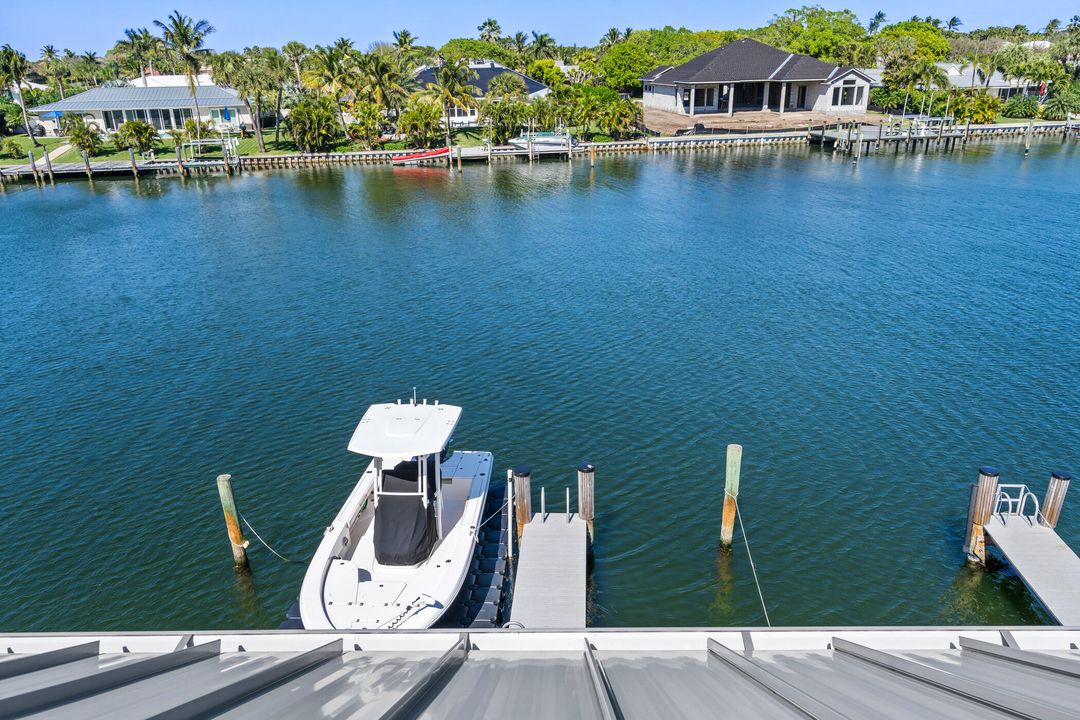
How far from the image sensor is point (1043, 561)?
57.5 ft

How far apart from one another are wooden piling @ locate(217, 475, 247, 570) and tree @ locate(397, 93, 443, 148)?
258ft

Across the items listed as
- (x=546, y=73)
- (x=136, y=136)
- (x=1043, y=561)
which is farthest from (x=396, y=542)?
(x=546, y=73)

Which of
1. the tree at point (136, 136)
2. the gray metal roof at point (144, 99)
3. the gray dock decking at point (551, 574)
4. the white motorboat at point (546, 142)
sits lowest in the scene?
the gray dock decking at point (551, 574)

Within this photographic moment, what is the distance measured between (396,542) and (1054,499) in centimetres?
1678

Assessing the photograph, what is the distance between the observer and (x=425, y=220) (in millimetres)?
61125

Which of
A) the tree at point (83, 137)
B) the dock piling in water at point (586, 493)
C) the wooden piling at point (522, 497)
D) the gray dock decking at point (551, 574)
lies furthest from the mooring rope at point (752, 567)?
the tree at point (83, 137)

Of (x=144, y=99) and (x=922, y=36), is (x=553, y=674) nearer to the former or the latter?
(x=144, y=99)

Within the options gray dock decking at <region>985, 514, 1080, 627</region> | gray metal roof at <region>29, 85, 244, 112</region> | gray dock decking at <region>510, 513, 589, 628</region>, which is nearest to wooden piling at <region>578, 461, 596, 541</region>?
gray dock decking at <region>510, 513, 589, 628</region>

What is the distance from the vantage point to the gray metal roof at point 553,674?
8.10m

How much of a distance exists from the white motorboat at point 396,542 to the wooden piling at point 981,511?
1299 centimetres

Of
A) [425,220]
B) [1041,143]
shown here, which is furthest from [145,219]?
[1041,143]

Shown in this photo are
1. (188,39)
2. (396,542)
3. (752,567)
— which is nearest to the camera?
(396,542)

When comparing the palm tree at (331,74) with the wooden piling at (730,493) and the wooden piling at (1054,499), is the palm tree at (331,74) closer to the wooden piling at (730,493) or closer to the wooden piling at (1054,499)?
the wooden piling at (730,493)

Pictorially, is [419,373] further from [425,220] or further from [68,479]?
[425,220]
